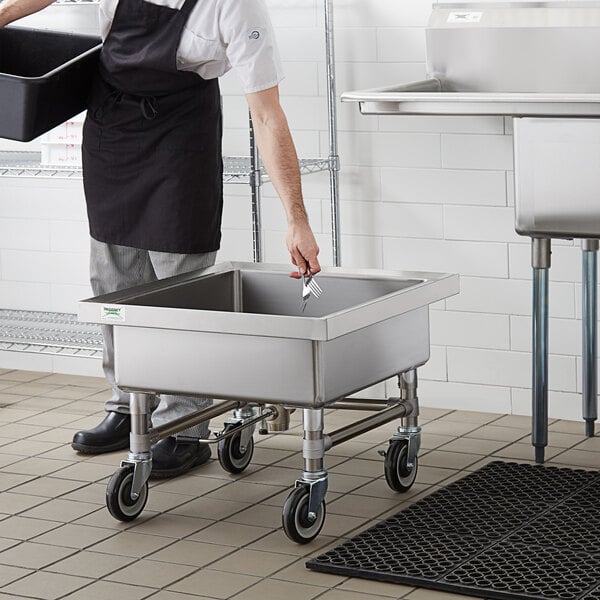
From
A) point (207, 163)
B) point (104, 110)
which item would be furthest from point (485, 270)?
point (104, 110)

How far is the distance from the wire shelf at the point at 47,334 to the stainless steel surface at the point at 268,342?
4.60ft

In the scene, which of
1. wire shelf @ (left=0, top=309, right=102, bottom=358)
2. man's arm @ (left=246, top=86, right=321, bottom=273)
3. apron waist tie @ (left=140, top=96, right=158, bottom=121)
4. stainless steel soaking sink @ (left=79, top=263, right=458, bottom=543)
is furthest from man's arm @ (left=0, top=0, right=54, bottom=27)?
wire shelf @ (left=0, top=309, right=102, bottom=358)

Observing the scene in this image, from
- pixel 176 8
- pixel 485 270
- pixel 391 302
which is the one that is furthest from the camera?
pixel 485 270

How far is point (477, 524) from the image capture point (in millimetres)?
3285

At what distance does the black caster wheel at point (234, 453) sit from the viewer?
12.2 ft

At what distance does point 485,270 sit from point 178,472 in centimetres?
125

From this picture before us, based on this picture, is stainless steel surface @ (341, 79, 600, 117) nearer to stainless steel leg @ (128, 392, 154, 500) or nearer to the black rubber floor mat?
the black rubber floor mat

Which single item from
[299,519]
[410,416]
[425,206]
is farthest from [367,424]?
[425,206]

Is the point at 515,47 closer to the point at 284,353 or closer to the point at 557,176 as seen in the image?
the point at 557,176

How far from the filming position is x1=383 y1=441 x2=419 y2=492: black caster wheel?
3.54 meters

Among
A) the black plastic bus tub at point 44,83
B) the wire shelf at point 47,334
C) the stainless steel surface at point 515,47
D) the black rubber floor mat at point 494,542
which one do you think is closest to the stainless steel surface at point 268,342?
the black rubber floor mat at point 494,542

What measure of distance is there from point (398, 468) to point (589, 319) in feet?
2.81

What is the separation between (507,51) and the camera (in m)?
4.03

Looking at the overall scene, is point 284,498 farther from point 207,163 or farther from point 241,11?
point 241,11
